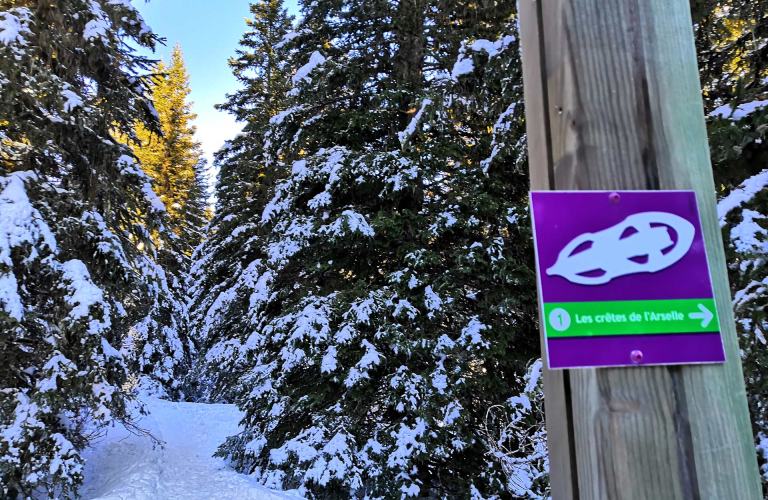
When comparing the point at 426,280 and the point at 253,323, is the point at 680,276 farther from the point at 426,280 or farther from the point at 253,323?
the point at 253,323

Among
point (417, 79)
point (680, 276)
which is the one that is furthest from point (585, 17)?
point (417, 79)

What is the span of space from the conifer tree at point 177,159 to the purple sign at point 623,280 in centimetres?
2443

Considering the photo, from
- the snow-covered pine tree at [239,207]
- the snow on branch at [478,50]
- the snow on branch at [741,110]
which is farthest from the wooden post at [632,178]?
the snow-covered pine tree at [239,207]

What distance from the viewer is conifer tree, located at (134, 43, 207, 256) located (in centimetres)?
2483

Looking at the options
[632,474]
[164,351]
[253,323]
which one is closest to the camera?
[632,474]

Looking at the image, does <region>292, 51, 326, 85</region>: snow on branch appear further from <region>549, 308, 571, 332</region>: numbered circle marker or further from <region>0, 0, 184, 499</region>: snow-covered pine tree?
<region>549, 308, 571, 332</region>: numbered circle marker

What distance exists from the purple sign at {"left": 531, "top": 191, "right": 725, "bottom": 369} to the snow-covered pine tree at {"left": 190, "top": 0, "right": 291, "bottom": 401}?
520 inches

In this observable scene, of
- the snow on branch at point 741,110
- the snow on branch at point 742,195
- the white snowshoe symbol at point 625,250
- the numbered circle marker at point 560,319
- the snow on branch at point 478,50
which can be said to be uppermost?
the snow on branch at point 478,50

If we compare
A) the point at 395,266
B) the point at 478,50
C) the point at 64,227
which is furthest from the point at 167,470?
the point at 478,50

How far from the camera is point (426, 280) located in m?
8.09

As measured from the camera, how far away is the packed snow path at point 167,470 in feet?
29.7

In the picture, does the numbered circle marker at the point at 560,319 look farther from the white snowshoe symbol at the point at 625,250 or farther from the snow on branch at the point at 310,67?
the snow on branch at the point at 310,67

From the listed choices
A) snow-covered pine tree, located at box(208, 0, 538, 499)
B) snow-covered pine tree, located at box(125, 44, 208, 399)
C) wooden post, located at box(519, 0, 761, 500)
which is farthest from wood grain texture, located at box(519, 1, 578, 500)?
snow-covered pine tree, located at box(125, 44, 208, 399)

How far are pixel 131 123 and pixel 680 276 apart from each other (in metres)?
11.0
